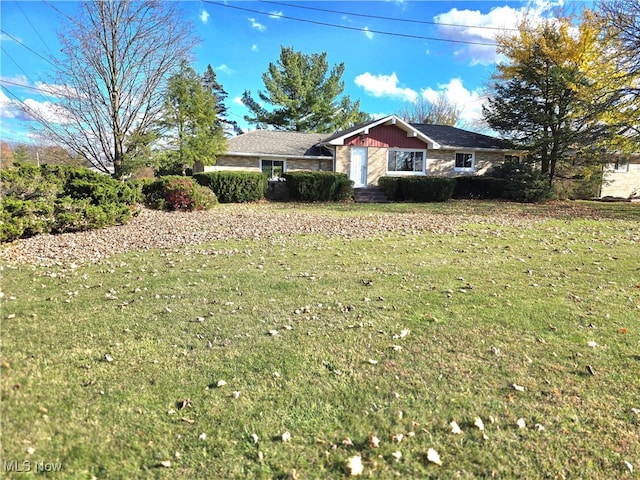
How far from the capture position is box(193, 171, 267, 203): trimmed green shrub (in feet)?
56.7

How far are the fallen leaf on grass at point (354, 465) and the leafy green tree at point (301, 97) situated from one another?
33.2m

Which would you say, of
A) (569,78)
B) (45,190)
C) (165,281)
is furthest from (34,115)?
(569,78)

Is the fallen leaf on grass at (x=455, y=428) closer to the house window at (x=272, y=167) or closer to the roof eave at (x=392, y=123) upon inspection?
the roof eave at (x=392, y=123)

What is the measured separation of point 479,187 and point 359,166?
6.72m

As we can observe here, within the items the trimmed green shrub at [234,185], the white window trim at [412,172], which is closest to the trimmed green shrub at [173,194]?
the trimmed green shrub at [234,185]

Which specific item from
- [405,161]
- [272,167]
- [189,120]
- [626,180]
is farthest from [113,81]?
[626,180]

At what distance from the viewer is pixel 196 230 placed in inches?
376

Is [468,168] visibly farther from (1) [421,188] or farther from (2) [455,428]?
(2) [455,428]

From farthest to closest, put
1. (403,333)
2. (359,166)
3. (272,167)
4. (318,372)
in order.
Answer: (272,167), (359,166), (403,333), (318,372)

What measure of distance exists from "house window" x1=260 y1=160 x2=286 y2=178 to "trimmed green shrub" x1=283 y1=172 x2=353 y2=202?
327 centimetres

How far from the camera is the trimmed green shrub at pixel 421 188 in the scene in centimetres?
1895

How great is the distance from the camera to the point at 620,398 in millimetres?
2783

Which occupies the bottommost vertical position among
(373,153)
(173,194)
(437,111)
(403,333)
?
(403,333)

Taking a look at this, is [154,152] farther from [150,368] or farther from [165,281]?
[150,368]
